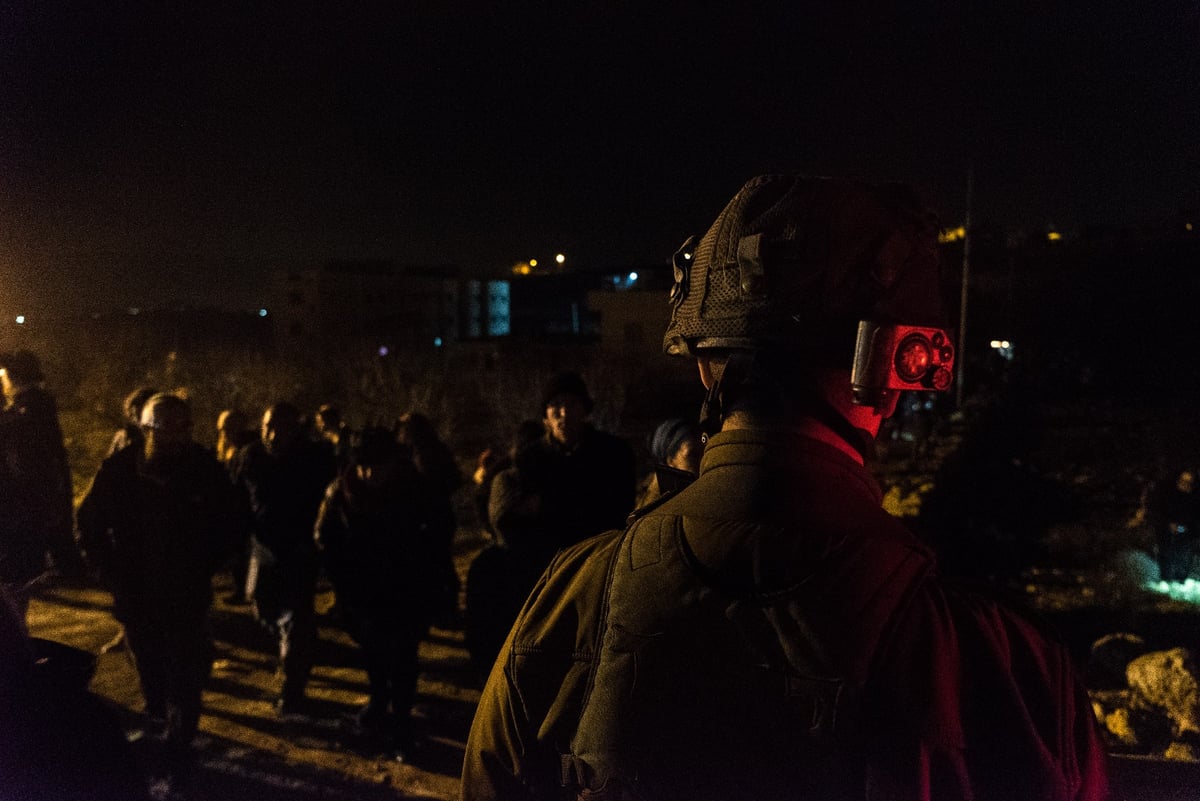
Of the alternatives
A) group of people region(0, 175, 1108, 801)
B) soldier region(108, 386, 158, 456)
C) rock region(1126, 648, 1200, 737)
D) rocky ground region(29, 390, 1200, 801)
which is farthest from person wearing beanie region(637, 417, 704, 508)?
soldier region(108, 386, 158, 456)

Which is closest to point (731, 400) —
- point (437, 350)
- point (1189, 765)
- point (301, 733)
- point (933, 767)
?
point (933, 767)

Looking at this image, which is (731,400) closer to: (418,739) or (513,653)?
(513,653)

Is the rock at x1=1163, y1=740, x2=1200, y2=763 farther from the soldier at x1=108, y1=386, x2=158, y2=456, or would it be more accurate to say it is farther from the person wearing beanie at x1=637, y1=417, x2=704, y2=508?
the soldier at x1=108, y1=386, x2=158, y2=456

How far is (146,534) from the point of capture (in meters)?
4.19

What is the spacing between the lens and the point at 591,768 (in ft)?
3.86

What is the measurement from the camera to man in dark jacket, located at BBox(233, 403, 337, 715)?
4.89 meters

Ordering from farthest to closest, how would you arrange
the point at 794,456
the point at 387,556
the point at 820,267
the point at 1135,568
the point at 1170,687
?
the point at 1135,568 < the point at 1170,687 < the point at 387,556 < the point at 820,267 < the point at 794,456

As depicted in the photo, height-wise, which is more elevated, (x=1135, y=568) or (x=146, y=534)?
(x=146, y=534)

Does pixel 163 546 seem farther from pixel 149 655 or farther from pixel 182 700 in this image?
pixel 182 700

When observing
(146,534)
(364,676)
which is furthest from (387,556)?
(364,676)

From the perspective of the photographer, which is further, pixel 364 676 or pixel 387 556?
pixel 364 676

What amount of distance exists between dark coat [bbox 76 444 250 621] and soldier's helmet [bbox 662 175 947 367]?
3929mm

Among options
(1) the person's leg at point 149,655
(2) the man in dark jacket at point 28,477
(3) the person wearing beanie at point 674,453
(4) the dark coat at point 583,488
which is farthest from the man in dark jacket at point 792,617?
(2) the man in dark jacket at point 28,477

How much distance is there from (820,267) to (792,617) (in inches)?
25.9
